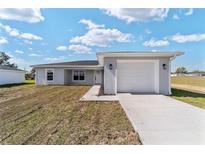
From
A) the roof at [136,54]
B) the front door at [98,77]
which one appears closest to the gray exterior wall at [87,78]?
the front door at [98,77]

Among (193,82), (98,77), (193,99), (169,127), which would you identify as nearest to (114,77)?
(193,99)

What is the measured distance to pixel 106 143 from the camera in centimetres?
391

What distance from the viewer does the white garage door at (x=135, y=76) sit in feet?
42.4

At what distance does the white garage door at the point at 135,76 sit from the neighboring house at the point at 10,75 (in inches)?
719

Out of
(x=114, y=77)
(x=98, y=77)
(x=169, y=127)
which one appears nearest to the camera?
(x=169, y=127)

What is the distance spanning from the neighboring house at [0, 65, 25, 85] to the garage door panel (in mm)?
18263

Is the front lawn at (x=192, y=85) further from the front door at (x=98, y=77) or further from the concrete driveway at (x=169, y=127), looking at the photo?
the concrete driveway at (x=169, y=127)

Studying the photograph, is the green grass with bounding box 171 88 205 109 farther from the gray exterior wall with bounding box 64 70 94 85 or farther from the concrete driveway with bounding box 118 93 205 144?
the gray exterior wall with bounding box 64 70 94 85

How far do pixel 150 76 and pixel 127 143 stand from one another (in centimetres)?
960

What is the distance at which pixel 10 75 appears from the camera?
86.2ft

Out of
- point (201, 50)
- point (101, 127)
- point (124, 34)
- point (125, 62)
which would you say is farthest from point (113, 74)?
point (101, 127)

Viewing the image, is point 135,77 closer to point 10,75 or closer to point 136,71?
point 136,71

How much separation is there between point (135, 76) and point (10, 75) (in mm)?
20676
